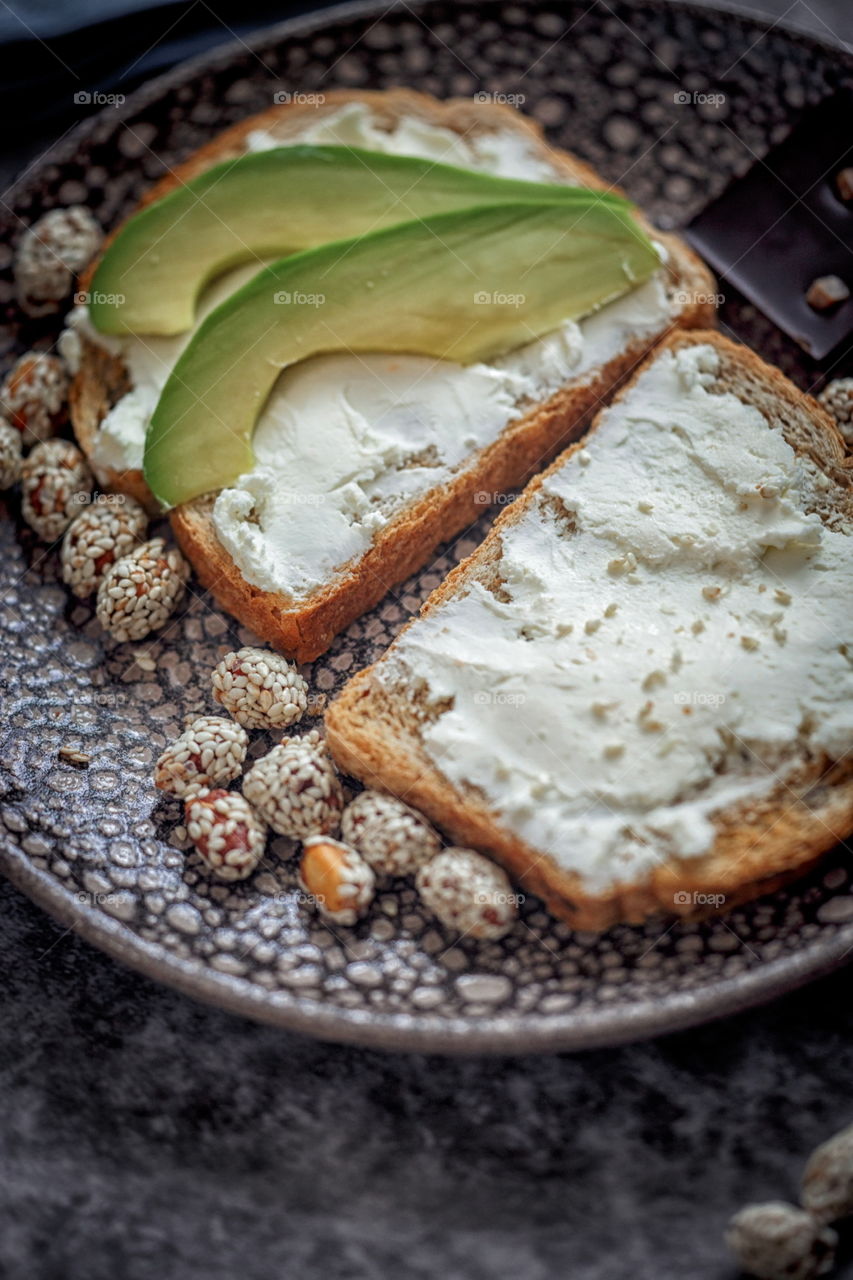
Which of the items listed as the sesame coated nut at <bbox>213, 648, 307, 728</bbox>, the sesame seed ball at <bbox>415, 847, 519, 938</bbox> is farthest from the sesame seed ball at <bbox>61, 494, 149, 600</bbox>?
the sesame seed ball at <bbox>415, 847, 519, 938</bbox>

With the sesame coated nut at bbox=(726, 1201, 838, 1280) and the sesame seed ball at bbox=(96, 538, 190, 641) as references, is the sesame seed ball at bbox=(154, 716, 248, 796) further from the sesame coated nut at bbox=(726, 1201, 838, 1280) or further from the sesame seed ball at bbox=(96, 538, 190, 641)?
the sesame coated nut at bbox=(726, 1201, 838, 1280)

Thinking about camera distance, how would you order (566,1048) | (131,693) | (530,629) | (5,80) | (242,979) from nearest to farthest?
(566,1048), (242,979), (530,629), (131,693), (5,80)

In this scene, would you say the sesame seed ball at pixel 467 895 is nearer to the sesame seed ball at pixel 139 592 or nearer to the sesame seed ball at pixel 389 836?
the sesame seed ball at pixel 389 836

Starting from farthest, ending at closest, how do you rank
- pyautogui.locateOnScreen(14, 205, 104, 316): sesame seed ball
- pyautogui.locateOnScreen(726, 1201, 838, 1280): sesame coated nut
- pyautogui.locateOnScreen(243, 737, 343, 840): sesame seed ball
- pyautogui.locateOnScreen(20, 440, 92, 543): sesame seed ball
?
pyautogui.locateOnScreen(14, 205, 104, 316): sesame seed ball, pyautogui.locateOnScreen(20, 440, 92, 543): sesame seed ball, pyautogui.locateOnScreen(243, 737, 343, 840): sesame seed ball, pyautogui.locateOnScreen(726, 1201, 838, 1280): sesame coated nut

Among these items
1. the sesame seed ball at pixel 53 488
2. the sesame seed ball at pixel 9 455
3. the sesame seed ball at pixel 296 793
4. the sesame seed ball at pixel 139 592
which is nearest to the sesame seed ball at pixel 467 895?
the sesame seed ball at pixel 296 793

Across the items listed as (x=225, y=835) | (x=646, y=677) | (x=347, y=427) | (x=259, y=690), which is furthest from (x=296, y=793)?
(x=347, y=427)

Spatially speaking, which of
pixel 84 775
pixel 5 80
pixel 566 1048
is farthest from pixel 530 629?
pixel 5 80

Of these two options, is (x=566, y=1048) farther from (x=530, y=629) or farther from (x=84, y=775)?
(x=84, y=775)

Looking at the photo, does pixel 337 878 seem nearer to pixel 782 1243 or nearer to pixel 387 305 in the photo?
pixel 782 1243
